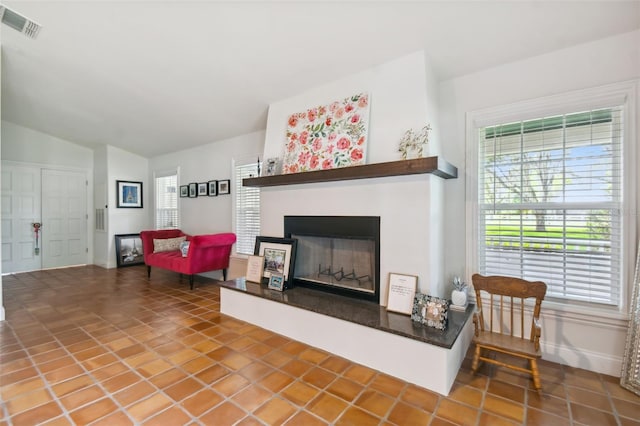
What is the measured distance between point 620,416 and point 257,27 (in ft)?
12.3

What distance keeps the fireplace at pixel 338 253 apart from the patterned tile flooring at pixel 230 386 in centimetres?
69

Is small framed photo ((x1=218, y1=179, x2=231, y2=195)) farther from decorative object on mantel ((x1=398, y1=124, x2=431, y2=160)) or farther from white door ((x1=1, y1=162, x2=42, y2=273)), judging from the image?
white door ((x1=1, y1=162, x2=42, y2=273))

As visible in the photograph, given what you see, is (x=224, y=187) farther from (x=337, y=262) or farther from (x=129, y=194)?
(x=129, y=194)

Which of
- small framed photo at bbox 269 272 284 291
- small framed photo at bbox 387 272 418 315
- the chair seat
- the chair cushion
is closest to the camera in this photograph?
the chair seat

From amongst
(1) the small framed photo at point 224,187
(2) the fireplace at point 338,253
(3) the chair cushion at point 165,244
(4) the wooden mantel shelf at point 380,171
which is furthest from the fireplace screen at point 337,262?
(3) the chair cushion at point 165,244

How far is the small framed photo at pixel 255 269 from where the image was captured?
3.38 metres

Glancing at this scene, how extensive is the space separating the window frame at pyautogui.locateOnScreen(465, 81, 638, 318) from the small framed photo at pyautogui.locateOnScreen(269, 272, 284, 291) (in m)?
1.87

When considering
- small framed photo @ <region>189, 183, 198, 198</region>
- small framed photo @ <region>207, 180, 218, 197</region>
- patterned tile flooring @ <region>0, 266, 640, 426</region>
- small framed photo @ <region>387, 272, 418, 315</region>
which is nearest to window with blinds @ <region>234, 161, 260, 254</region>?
small framed photo @ <region>207, 180, 218, 197</region>

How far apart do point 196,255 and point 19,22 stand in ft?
10.2

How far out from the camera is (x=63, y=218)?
6219 millimetres

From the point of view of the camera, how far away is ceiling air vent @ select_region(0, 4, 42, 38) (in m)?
2.70

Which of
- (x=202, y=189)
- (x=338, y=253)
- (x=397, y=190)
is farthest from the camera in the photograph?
(x=202, y=189)

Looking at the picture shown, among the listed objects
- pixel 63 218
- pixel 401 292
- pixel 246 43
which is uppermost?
pixel 246 43

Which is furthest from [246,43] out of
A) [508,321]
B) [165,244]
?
[165,244]
